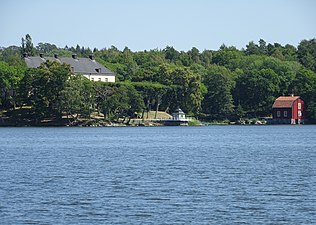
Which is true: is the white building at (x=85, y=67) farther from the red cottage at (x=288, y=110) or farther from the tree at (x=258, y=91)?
the red cottage at (x=288, y=110)

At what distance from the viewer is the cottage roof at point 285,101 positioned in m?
128

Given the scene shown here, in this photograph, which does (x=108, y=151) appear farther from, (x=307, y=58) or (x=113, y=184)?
(x=307, y=58)

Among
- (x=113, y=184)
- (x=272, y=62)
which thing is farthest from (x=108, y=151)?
(x=272, y=62)

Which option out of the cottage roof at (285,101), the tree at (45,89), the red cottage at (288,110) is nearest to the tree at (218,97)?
the cottage roof at (285,101)

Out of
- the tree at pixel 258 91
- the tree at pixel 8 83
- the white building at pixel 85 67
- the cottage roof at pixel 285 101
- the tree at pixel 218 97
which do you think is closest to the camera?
the tree at pixel 8 83

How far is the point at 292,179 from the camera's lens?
117 feet

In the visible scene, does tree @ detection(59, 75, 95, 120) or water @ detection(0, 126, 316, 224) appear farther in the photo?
tree @ detection(59, 75, 95, 120)

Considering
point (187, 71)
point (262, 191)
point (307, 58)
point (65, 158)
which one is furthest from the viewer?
point (307, 58)

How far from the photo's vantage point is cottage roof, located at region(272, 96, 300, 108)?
128 meters

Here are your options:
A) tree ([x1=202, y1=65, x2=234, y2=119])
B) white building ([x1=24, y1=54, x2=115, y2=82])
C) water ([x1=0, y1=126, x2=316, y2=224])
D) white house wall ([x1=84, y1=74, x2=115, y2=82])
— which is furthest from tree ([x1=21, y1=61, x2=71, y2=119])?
water ([x1=0, y1=126, x2=316, y2=224])

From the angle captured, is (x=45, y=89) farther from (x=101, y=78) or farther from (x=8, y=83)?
(x=101, y=78)

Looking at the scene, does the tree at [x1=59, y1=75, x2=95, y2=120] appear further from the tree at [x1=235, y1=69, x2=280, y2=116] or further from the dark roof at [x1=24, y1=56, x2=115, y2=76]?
the tree at [x1=235, y1=69, x2=280, y2=116]

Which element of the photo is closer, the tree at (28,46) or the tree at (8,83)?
the tree at (8,83)

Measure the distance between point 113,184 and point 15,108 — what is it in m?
81.3
